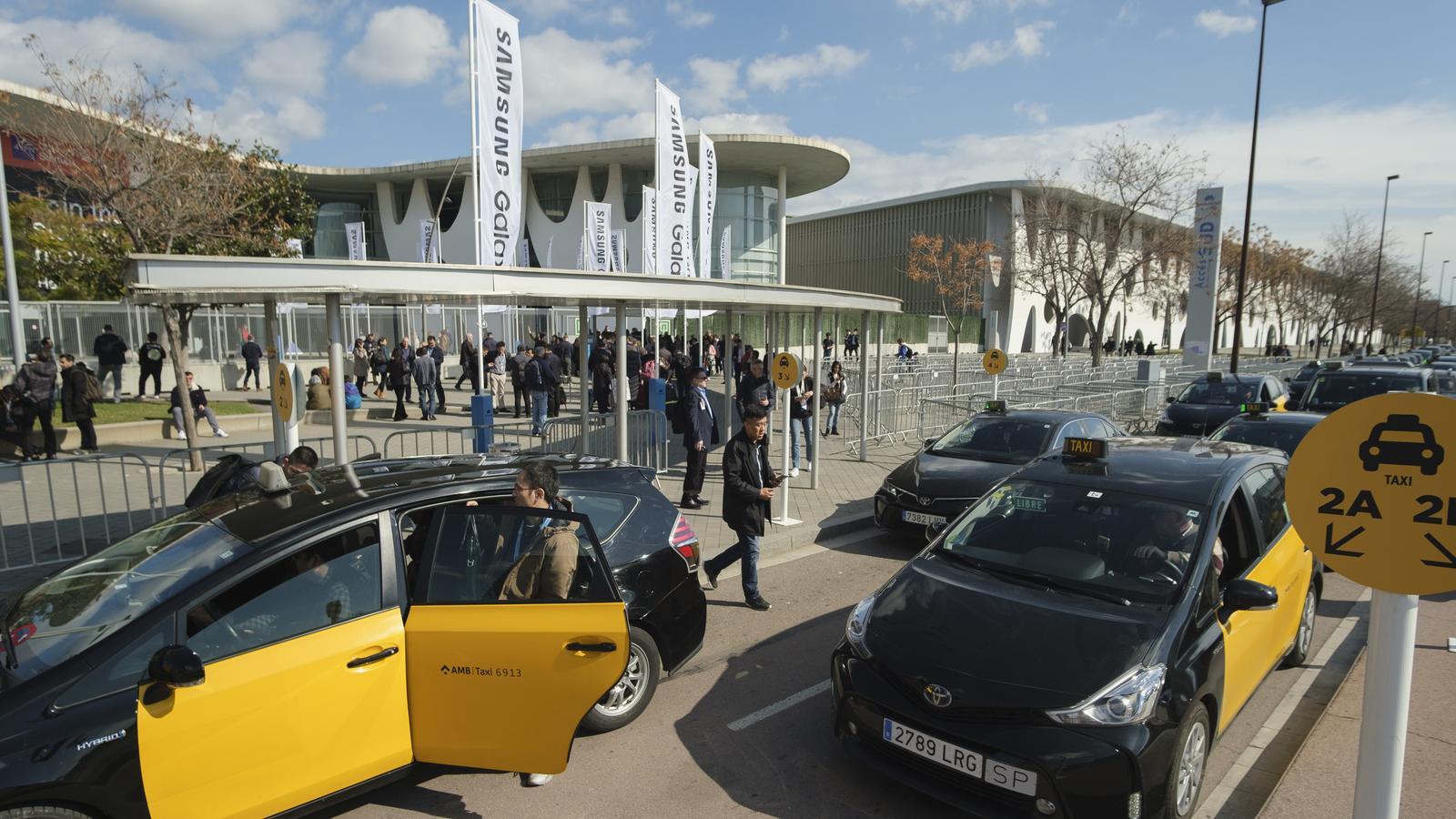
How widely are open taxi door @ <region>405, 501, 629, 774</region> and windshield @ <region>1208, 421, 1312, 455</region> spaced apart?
308 inches

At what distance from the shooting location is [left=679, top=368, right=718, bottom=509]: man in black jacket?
9.77 metres

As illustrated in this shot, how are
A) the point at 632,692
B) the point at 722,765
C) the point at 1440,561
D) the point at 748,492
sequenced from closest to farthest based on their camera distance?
the point at 1440,561
the point at 722,765
the point at 632,692
the point at 748,492

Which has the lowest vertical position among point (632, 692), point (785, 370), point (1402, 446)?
point (632, 692)

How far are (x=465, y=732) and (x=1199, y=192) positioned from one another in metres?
30.7

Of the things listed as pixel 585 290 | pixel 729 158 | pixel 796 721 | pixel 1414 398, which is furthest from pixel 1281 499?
pixel 729 158

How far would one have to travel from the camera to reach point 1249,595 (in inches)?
146

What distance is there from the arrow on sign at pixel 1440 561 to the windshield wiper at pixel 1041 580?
160cm

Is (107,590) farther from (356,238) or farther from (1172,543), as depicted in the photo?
(356,238)

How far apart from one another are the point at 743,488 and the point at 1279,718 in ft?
12.7

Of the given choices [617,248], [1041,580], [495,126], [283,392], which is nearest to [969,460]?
[1041,580]

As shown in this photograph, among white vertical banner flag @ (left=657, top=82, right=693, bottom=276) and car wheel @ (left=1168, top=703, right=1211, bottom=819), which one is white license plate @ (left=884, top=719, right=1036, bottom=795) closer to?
car wheel @ (left=1168, top=703, right=1211, bottom=819)

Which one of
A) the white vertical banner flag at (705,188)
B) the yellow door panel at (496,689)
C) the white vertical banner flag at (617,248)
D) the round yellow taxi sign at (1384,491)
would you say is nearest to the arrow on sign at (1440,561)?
the round yellow taxi sign at (1384,491)

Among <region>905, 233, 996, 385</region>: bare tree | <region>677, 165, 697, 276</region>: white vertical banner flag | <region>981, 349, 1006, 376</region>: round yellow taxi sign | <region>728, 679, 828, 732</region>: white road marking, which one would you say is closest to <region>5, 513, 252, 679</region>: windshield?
<region>728, 679, 828, 732</region>: white road marking

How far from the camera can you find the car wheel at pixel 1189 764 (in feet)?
11.1
